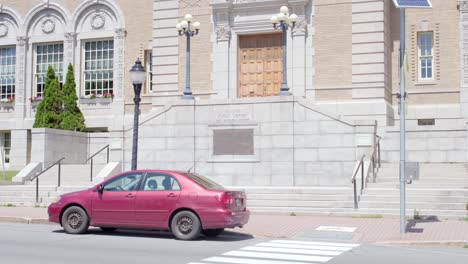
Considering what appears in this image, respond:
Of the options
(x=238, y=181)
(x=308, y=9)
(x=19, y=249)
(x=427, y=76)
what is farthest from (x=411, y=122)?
(x=19, y=249)

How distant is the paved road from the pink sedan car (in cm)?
31

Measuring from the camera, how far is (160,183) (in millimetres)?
13859

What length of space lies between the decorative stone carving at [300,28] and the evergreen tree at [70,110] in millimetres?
10999

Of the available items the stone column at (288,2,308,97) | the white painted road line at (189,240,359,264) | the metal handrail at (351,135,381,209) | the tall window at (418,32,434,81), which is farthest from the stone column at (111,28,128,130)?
the white painted road line at (189,240,359,264)

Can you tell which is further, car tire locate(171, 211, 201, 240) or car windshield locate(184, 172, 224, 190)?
car windshield locate(184, 172, 224, 190)

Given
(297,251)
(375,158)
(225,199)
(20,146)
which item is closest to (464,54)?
(375,158)

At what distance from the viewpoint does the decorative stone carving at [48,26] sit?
3528cm

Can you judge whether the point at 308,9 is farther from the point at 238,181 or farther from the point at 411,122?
the point at 238,181

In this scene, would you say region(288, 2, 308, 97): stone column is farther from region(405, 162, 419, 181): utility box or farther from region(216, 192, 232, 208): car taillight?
region(216, 192, 232, 208): car taillight

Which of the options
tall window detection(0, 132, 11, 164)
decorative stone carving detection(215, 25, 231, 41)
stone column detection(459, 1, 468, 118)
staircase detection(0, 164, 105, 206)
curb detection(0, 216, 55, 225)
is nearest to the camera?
curb detection(0, 216, 55, 225)

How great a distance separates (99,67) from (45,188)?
13.1m

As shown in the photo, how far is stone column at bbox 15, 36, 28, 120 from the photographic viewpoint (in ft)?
116

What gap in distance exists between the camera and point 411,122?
28000 millimetres

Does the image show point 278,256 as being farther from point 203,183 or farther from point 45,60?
point 45,60
